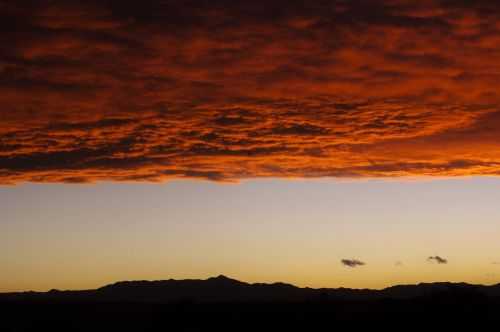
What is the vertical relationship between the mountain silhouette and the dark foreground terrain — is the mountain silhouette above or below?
above

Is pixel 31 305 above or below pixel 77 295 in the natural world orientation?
below

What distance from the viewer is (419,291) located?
16562 centimetres

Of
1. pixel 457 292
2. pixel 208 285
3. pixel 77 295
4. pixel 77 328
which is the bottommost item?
pixel 77 328

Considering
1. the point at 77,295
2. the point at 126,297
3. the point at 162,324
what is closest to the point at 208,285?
the point at 126,297

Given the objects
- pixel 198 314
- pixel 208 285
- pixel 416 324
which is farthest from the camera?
pixel 208 285

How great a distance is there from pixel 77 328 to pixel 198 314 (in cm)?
862

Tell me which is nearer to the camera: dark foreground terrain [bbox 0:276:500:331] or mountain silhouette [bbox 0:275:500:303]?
dark foreground terrain [bbox 0:276:500:331]

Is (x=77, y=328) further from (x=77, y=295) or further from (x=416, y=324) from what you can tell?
(x=77, y=295)

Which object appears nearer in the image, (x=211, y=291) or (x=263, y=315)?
(x=263, y=315)

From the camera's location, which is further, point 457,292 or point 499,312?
point 457,292

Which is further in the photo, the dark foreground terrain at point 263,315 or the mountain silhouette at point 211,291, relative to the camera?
the mountain silhouette at point 211,291

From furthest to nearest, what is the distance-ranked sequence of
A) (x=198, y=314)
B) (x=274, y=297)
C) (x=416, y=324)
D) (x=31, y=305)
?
(x=274, y=297) < (x=31, y=305) < (x=198, y=314) < (x=416, y=324)

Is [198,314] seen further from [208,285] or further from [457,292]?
[208,285]

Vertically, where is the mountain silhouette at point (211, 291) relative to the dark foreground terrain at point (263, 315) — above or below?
above
